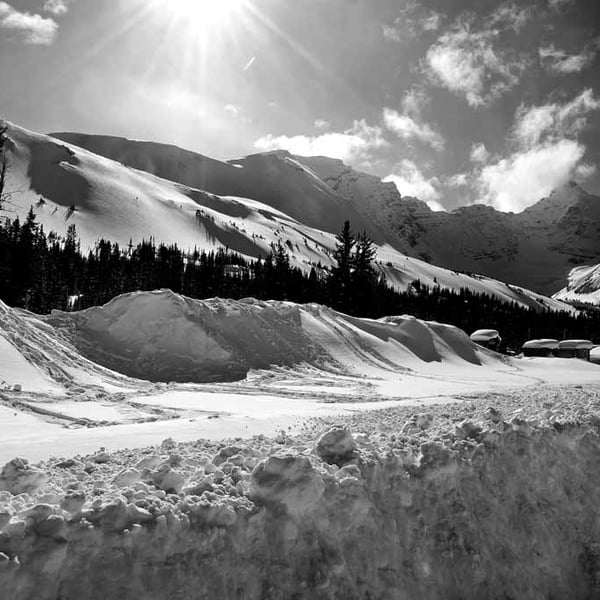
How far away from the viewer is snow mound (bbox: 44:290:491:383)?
17.1 m

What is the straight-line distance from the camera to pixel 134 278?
219ft

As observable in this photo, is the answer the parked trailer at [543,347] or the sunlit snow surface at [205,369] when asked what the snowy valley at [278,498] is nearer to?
the sunlit snow surface at [205,369]

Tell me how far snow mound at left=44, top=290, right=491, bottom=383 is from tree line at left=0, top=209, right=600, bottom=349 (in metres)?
20.2

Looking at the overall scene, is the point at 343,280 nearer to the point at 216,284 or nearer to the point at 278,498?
the point at 216,284

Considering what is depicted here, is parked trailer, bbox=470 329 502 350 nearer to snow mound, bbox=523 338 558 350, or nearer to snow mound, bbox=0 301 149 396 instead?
snow mound, bbox=523 338 558 350

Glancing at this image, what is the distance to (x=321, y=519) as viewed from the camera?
145 inches

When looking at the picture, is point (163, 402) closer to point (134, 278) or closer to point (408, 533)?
point (408, 533)

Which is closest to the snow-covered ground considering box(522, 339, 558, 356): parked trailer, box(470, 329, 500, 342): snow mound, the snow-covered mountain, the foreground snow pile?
the foreground snow pile

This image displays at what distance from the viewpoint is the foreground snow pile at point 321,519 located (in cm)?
290

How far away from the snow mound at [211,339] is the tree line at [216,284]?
20.2 metres

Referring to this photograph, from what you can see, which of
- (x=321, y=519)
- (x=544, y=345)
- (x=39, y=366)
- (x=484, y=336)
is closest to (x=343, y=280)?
(x=484, y=336)

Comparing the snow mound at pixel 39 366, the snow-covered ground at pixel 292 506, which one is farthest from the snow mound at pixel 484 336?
the snow-covered ground at pixel 292 506

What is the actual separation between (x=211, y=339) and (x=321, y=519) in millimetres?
15440

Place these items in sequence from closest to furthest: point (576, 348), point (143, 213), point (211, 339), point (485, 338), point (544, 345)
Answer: point (211, 339), point (485, 338), point (576, 348), point (544, 345), point (143, 213)
